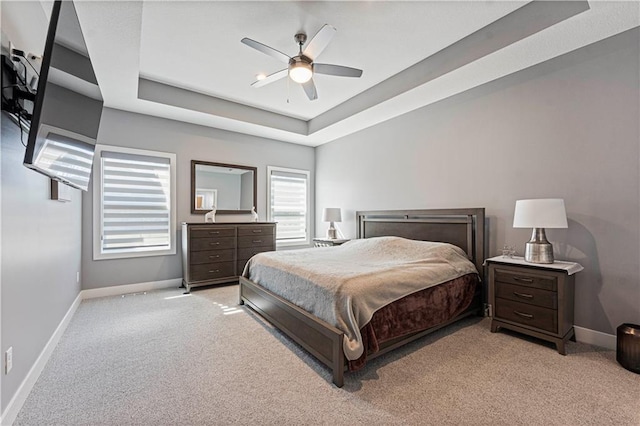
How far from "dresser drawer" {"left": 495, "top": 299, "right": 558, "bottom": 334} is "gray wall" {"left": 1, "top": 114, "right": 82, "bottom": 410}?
3.77 meters

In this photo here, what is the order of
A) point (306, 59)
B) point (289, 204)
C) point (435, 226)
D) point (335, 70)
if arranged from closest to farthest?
1. point (306, 59)
2. point (335, 70)
3. point (435, 226)
4. point (289, 204)

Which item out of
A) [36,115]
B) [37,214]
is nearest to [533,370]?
[36,115]

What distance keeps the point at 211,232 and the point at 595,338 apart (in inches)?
188

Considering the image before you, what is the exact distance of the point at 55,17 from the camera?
4.77 ft

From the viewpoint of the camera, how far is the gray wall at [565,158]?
2504 mm

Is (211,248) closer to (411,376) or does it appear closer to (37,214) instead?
(37,214)

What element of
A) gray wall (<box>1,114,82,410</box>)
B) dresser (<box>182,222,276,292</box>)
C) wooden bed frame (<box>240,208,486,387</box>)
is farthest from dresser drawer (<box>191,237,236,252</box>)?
gray wall (<box>1,114,82,410</box>)

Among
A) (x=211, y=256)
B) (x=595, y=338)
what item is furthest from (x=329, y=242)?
(x=595, y=338)

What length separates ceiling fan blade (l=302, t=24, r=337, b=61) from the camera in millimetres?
2338

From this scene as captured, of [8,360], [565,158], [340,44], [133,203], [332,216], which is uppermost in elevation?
[340,44]

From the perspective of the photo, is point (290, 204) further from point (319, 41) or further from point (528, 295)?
point (528, 295)

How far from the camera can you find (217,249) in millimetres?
4664

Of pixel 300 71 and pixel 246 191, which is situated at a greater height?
pixel 300 71

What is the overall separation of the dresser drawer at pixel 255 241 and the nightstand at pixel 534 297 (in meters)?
3.53
